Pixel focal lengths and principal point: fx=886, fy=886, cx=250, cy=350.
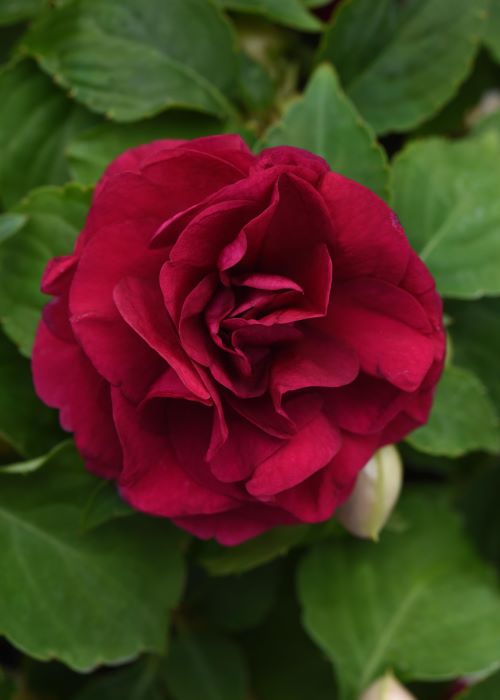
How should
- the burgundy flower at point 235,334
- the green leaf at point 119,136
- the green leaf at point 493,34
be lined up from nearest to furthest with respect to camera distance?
the burgundy flower at point 235,334 < the green leaf at point 119,136 < the green leaf at point 493,34

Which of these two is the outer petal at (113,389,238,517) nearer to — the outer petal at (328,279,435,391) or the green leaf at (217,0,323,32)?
the outer petal at (328,279,435,391)

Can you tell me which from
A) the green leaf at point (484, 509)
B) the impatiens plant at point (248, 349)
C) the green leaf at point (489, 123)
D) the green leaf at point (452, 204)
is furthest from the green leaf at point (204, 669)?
the green leaf at point (489, 123)

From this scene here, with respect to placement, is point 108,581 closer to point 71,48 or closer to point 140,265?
point 140,265

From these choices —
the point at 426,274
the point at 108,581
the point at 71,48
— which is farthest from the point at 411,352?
the point at 71,48

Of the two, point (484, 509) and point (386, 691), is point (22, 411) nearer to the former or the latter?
point (386, 691)

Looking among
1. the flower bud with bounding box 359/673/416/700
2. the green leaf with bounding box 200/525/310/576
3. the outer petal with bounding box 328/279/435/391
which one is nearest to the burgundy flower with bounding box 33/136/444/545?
the outer petal with bounding box 328/279/435/391

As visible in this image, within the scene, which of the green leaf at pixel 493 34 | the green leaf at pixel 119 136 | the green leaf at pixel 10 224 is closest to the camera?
the green leaf at pixel 10 224

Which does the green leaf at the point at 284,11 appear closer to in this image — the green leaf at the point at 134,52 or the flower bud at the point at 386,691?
the green leaf at the point at 134,52
